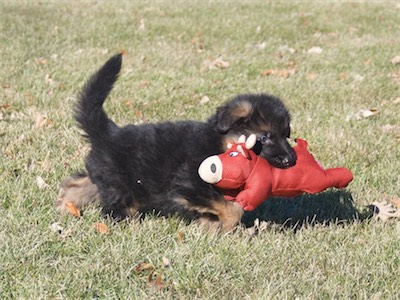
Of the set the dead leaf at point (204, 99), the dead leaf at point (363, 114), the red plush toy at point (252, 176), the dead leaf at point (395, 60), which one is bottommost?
the dead leaf at point (395, 60)

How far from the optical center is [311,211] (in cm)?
482

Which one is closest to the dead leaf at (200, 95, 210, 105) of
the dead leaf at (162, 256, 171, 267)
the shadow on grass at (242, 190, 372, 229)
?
the shadow on grass at (242, 190, 372, 229)

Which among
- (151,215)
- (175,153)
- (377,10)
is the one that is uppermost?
(175,153)

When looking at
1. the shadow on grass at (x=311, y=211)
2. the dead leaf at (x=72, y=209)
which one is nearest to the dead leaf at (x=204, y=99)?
the shadow on grass at (x=311, y=211)

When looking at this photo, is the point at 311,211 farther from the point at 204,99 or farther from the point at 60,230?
the point at 204,99

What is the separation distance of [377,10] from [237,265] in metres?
12.8

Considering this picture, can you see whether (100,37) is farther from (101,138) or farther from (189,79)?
(101,138)

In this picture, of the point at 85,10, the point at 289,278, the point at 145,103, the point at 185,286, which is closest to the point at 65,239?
the point at 185,286

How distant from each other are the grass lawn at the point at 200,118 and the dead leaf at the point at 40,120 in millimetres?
26

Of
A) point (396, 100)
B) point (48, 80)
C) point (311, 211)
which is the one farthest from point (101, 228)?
A: point (396, 100)

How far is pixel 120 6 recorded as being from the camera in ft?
48.9

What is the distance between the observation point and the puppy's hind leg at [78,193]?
14.7 feet

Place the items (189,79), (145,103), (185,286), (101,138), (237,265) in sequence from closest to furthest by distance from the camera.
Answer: (185,286) < (237,265) < (101,138) < (145,103) < (189,79)

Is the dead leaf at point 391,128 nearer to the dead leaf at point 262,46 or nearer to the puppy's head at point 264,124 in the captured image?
the puppy's head at point 264,124
